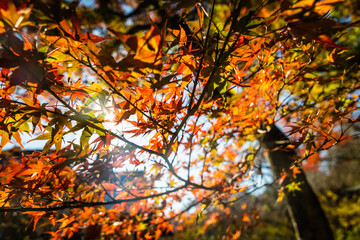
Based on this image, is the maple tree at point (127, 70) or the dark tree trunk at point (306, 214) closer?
the maple tree at point (127, 70)

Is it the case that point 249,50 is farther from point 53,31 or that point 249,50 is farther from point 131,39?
point 53,31

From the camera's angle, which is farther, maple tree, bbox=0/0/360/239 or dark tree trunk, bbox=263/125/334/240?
dark tree trunk, bbox=263/125/334/240

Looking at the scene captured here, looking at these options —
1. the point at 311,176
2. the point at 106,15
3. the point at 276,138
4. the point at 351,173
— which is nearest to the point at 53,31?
the point at 106,15

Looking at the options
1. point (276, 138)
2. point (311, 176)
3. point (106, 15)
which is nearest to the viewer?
point (106, 15)

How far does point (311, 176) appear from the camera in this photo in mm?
11680

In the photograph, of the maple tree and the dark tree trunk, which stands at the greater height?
the maple tree

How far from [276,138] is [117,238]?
7.59 feet

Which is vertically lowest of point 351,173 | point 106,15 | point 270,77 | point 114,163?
Answer: point 351,173

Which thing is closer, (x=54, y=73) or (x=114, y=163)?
(x=54, y=73)

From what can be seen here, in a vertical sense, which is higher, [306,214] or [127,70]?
[127,70]

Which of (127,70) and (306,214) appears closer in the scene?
(127,70)

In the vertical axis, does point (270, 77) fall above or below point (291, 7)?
above

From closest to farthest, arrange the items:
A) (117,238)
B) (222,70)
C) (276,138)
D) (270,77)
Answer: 1. (222,70)
2. (270,77)
3. (117,238)
4. (276,138)

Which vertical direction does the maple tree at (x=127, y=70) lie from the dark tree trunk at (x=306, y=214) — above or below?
above
